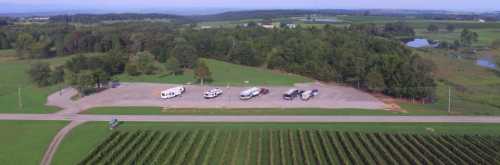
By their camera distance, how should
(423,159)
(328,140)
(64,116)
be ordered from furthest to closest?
(64,116), (328,140), (423,159)

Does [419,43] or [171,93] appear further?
[419,43]

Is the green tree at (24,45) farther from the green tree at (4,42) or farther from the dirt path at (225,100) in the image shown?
the dirt path at (225,100)

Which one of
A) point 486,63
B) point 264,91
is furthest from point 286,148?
point 486,63

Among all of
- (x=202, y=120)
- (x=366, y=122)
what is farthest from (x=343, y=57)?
(x=202, y=120)

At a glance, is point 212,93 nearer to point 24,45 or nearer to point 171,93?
point 171,93

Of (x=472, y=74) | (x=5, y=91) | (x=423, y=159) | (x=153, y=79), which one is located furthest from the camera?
(x=472, y=74)

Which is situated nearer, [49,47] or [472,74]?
[472,74]

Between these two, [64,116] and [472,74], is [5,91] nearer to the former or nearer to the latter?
[64,116]
